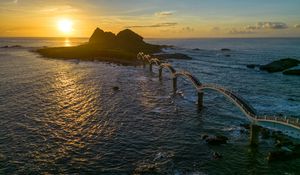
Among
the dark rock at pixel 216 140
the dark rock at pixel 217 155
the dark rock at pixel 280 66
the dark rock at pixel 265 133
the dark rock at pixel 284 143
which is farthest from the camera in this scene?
the dark rock at pixel 280 66

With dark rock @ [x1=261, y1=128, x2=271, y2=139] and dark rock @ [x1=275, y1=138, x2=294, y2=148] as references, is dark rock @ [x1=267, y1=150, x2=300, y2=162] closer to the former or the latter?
dark rock @ [x1=275, y1=138, x2=294, y2=148]

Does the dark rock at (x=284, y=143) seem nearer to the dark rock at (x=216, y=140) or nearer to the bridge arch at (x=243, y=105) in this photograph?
the bridge arch at (x=243, y=105)

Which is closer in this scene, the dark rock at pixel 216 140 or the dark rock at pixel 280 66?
the dark rock at pixel 216 140

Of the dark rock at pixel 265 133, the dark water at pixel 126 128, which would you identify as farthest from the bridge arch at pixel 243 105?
the dark rock at pixel 265 133

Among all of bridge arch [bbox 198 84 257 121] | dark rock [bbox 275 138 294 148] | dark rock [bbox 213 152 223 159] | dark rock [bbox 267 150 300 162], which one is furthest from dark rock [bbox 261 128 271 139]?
dark rock [bbox 213 152 223 159]

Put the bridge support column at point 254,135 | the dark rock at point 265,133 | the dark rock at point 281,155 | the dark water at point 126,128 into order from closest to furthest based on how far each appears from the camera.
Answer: the dark water at point 126,128, the dark rock at point 281,155, the bridge support column at point 254,135, the dark rock at point 265,133

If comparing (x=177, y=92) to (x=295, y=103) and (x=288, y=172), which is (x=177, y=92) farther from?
(x=288, y=172)

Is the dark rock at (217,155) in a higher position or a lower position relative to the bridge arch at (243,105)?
lower

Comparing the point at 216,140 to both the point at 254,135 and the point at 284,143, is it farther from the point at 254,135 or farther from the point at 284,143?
the point at 284,143
